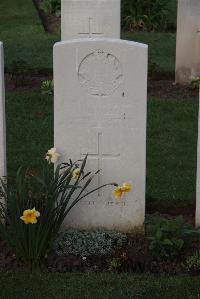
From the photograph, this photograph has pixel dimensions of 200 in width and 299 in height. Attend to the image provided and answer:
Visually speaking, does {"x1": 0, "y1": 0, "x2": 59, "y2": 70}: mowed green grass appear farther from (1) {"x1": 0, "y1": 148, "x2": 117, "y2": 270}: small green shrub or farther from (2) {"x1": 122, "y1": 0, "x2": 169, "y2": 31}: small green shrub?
(1) {"x1": 0, "y1": 148, "x2": 117, "y2": 270}: small green shrub

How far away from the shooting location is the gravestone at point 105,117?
598cm

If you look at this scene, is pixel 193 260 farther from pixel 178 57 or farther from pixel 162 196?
pixel 178 57

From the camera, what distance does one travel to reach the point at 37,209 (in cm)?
575

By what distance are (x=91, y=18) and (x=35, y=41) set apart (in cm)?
438

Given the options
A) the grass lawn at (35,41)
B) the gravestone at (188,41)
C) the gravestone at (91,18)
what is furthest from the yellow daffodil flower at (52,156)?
the grass lawn at (35,41)

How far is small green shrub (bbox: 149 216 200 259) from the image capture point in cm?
577

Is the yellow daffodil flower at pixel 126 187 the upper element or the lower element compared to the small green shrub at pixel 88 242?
upper

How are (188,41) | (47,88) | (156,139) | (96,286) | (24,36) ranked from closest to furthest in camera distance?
(96,286)
(156,139)
(47,88)
(188,41)
(24,36)

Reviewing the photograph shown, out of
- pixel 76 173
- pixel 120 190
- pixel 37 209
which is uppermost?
pixel 76 173

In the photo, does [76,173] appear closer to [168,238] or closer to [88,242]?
[88,242]

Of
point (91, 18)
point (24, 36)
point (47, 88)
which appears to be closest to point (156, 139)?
point (91, 18)

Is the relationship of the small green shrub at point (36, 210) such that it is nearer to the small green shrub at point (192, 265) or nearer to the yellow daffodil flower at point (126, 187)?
the yellow daffodil flower at point (126, 187)

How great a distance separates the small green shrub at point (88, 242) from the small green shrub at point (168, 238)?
1.03 ft

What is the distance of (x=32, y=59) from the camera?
41.8ft
